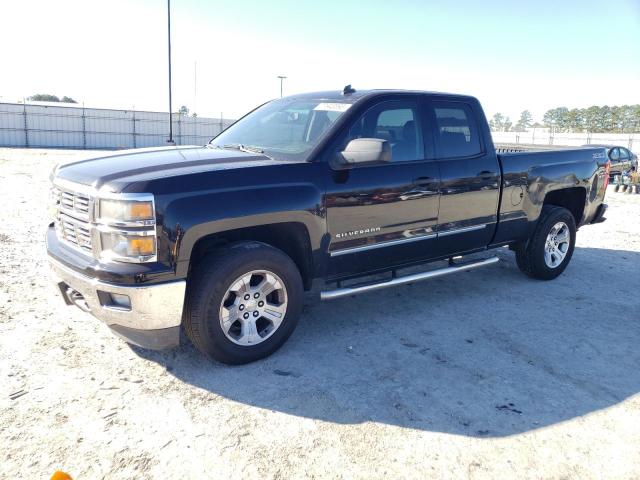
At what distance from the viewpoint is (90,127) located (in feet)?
127

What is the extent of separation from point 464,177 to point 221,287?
2507 millimetres

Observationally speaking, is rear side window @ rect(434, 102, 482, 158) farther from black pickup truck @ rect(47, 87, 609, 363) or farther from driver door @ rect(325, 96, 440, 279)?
driver door @ rect(325, 96, 440, 279)

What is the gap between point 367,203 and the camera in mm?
4070

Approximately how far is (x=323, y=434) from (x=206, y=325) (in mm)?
1064

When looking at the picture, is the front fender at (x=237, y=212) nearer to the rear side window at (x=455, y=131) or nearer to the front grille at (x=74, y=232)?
the front grille at (x=74, y=232)

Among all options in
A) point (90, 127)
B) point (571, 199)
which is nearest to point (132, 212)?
point (571, 199)

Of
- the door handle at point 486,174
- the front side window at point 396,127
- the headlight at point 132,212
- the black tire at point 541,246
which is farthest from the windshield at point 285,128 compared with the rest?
the black tire at point 541,246

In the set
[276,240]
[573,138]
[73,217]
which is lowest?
[276,240]

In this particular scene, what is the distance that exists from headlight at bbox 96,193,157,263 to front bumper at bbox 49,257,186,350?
191mm

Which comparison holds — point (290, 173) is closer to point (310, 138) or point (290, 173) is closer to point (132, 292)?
point (310, 138)

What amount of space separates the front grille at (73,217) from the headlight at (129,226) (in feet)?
0.66

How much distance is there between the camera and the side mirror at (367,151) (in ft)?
12.1

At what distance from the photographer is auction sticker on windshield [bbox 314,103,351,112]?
4226mm

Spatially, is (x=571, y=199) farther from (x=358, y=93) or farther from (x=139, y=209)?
(x=139, y=209)
